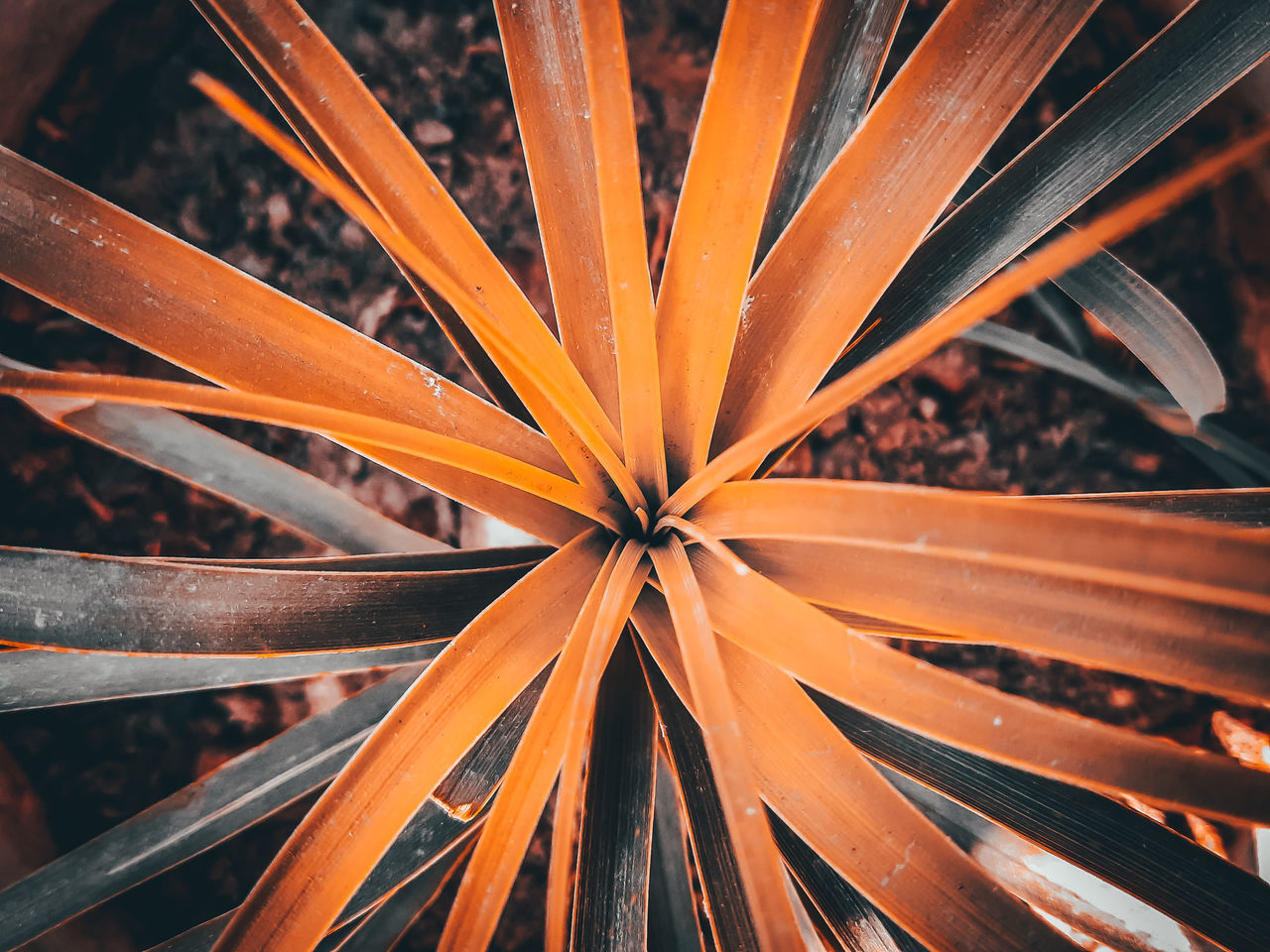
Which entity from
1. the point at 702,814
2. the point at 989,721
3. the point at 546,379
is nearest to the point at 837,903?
the point at 702,814

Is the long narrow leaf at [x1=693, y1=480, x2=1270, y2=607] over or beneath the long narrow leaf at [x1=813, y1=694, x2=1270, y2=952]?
over

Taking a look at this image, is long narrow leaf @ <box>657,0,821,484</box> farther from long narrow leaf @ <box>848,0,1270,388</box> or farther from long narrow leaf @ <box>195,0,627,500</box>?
long narrow leaf @ <box>848,0,1270,388</box>

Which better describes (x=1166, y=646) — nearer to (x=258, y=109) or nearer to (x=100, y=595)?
(x=100, y=595)

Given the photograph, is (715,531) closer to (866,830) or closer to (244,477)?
(866,830)

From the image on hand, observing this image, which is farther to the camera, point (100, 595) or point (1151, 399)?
point (1151, 399)

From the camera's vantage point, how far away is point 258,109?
0.79 meters

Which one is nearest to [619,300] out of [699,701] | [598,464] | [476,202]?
[598,464]

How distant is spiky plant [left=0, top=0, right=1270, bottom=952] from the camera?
327mm

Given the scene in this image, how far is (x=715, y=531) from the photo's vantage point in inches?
15.7

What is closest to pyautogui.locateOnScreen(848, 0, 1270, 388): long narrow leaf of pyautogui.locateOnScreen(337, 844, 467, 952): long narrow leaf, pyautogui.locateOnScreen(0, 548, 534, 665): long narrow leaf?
pyautogui.locateOnScreen(0, 548, 534, 665): long narrow leaf

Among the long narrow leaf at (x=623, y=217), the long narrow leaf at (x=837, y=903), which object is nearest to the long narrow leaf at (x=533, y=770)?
the long narrow leaf at (x=623, y=217)

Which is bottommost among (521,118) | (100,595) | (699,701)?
(100,595)

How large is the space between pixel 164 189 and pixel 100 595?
0.60 metres

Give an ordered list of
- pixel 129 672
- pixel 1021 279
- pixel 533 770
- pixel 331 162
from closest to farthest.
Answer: pixel 1021 279
pixel 533 770
pixel 331 162
pixel 129 672
